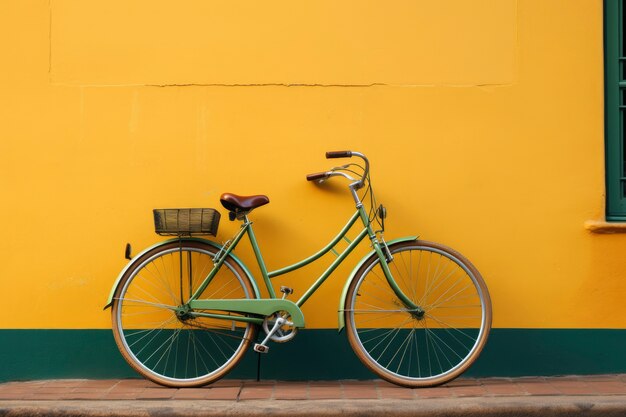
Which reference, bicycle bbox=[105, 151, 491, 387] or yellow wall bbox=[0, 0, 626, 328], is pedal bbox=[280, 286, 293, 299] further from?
yellow wall bbox=[0, 0, 626, 328]

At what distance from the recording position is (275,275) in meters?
4.66

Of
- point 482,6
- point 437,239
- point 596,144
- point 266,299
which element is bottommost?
point 266,299

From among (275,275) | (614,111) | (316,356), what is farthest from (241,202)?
(614,111)

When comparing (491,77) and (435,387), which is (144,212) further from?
(491,77)

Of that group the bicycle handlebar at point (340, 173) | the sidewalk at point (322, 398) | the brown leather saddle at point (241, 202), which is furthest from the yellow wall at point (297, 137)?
the sidewalk at point (322, 398)

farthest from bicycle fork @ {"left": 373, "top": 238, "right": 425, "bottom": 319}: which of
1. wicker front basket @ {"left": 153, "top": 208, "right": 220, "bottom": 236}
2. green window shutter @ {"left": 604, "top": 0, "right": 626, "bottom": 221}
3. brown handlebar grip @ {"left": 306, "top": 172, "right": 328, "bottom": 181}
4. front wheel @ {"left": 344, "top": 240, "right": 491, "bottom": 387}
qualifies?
green window shutter @ {"left": 604, "top": 0, "right": 626, "bottom": 221}

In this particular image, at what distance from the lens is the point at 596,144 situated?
4957 millimetres

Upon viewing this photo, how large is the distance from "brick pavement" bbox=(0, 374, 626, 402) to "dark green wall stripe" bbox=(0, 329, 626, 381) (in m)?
0.07

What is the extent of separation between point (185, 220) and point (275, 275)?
65 centimetres

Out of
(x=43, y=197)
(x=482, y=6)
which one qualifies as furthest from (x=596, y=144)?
(x=43, y=197)

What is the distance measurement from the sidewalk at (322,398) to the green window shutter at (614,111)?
117 centimetres

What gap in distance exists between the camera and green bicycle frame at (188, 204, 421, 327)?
4.51m

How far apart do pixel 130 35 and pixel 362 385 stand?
271cm

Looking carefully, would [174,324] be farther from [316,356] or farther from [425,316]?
[425,316]
